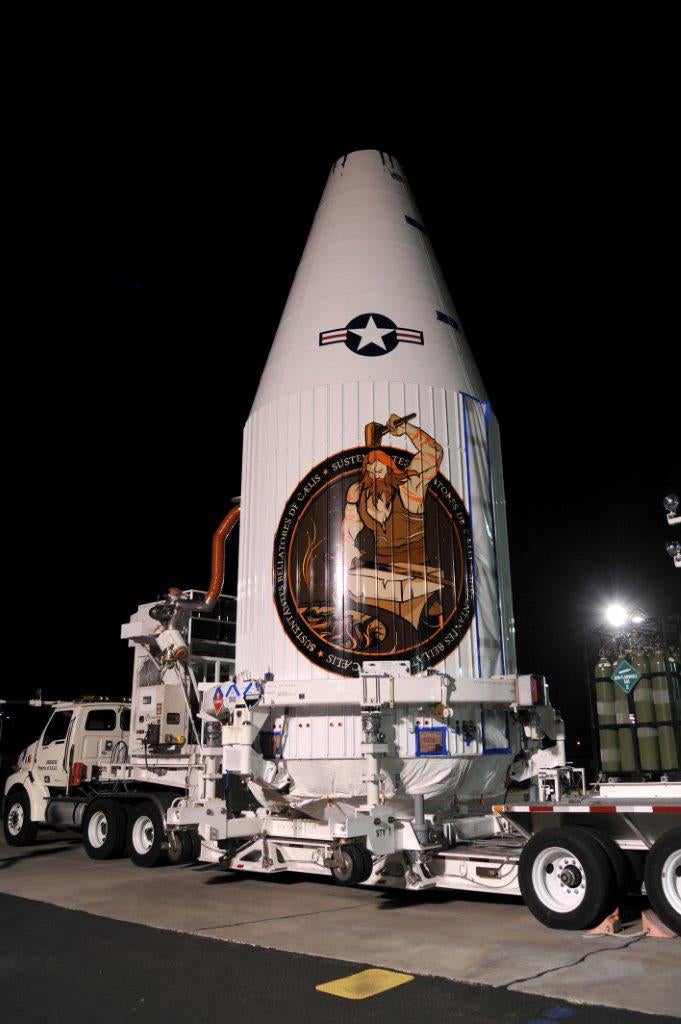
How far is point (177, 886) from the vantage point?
11.1 m

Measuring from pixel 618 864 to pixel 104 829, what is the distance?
405 inches

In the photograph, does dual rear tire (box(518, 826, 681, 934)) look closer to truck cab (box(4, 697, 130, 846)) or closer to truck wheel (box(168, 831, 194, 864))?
truck wheel (box(168, 831, 194, 864))

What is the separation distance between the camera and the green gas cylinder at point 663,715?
1577 centimetres

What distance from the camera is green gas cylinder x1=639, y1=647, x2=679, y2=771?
15.8 m

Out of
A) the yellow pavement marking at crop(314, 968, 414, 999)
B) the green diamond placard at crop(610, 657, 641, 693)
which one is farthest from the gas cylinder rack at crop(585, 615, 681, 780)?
the yellow pavement marking at crop(314, 968, 414, 999)

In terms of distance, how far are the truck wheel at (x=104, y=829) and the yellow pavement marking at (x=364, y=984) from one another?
917 cm

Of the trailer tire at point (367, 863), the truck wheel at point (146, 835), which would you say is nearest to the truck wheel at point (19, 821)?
the truck wheel at point (146, 835)

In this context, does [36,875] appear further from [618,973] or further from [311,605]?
[618,973]

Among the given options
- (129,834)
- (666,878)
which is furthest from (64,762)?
(666,878)

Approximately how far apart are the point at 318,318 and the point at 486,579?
491cm

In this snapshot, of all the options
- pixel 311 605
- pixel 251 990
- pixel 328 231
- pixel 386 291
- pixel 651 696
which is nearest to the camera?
pixel 251 990

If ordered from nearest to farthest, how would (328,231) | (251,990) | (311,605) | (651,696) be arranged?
(251,990) < (311,605) < (328,231) < (651,696)

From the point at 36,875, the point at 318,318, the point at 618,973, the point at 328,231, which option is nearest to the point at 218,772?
the point at 36,875

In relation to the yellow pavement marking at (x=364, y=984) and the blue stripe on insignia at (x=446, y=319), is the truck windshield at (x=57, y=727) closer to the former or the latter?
the blue stripe on insignia at (x=446, y=319)
